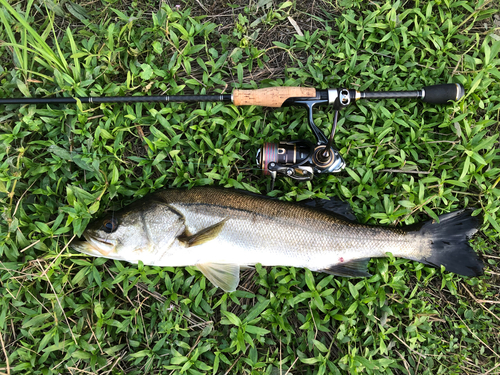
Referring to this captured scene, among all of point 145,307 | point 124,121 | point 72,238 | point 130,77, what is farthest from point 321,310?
point 130,77

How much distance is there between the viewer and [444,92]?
3.16 m

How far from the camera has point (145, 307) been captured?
322 centimetres

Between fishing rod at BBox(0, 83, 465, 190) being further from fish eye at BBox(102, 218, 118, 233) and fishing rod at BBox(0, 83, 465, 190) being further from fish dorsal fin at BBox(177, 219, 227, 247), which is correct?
fish eye at BBox(102, 218, 118, 233)

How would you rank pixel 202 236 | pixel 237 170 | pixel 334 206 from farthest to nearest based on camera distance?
pixel 237 170, pixel 334 206, pixel 202 236

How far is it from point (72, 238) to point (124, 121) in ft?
4.34

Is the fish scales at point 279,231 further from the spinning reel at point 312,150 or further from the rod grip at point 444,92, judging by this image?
the rod grip at point 444,92

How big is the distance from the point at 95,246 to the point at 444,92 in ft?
12.4

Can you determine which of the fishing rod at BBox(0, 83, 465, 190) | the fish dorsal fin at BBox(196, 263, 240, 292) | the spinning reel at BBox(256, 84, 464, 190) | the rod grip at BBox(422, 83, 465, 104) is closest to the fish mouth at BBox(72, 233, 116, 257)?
A: the fish dorsal fin at BBox(196, 263, 240, 292)

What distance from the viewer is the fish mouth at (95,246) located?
2877 mm

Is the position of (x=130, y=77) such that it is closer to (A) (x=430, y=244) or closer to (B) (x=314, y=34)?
(B) (x=314, y=34)

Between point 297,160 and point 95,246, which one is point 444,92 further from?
point 95,246

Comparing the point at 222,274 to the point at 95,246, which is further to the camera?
the point at 222,274

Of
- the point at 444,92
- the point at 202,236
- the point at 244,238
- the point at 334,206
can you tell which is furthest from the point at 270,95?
the point at 444,92

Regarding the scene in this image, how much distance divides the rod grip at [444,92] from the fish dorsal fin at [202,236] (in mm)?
2475
